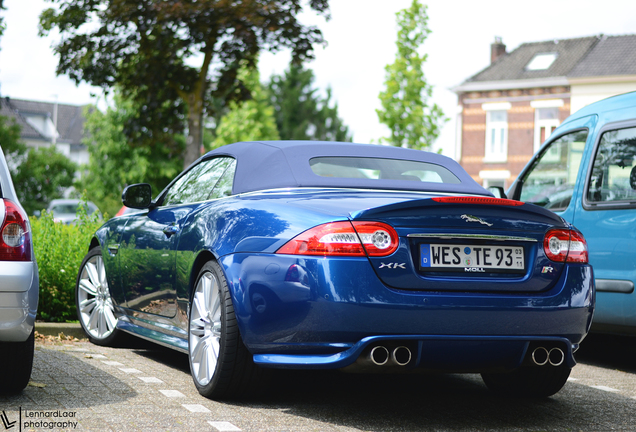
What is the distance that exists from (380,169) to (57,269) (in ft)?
13.2

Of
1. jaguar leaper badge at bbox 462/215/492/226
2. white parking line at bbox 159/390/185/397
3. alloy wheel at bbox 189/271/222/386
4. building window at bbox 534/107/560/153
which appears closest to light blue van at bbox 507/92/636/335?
jaguar leaper badge at bbox 462/215/492/226

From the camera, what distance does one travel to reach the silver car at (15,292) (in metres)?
4.24

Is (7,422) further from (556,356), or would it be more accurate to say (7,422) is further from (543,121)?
(543,121)

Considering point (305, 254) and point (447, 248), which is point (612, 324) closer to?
point (447, 248)

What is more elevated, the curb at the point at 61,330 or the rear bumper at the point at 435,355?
the rear bumper at the point at 435,355

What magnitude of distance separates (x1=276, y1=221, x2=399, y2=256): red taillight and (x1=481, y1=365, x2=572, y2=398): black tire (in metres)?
1.46

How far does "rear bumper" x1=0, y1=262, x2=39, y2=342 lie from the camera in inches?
166

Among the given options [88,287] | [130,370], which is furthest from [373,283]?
[88,287]

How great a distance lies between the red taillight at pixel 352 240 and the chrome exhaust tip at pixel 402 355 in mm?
457

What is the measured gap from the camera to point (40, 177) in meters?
46.5

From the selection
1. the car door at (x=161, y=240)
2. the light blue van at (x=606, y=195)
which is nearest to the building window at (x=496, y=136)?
the light blue van at (x=606, y=195)

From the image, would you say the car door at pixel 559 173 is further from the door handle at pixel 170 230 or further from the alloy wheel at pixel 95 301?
the alloy wheel at pixel 95 301

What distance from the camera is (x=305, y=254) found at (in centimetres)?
396

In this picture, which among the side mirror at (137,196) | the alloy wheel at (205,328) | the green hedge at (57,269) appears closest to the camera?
the alloy wheel at (205,328)
